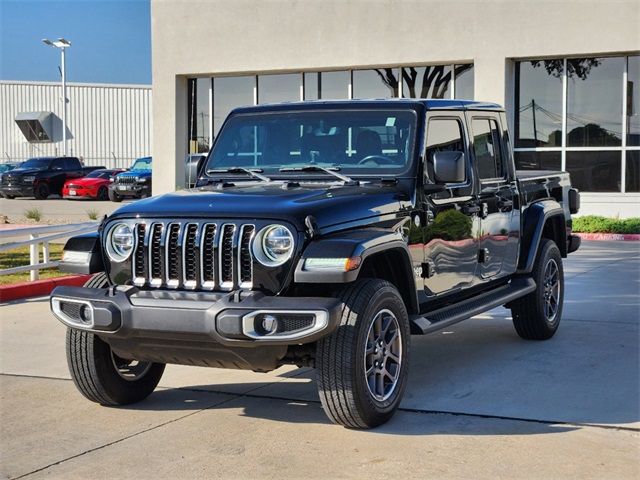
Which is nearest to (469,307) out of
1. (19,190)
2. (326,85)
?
(326,85)

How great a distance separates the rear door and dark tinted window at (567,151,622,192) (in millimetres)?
14207

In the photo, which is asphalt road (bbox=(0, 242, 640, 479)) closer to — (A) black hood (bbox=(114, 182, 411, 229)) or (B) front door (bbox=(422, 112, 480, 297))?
(B) front door (bbox=(422, 112, 480, 297))

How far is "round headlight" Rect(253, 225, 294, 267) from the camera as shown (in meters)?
5.57

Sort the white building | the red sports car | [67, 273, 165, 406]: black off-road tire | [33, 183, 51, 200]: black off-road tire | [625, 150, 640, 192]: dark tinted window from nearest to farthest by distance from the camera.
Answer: [67, 273, 165, 406]: black off-road tire → [625, 150, 640, 192]: dark tinted window → the red sports car → [33, 183, 51, 200]: black off-road tire → the white building

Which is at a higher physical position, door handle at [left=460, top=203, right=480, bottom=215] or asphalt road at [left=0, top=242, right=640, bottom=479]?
door handle at [left=460, top=203, right=480, bottom=215]

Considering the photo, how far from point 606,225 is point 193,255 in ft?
Result: 51.0

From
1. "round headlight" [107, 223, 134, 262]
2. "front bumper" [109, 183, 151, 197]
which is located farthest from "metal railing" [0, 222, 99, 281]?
"front bumper" [109, 183, 151, 197]

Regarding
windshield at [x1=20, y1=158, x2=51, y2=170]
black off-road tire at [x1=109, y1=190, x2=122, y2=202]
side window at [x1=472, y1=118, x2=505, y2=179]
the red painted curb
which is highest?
windshield at [x1=20, y1=158, x2=51, y2=170]

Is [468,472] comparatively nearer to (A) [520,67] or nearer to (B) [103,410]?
(B) [103,410]

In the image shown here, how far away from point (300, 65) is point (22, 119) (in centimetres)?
3716

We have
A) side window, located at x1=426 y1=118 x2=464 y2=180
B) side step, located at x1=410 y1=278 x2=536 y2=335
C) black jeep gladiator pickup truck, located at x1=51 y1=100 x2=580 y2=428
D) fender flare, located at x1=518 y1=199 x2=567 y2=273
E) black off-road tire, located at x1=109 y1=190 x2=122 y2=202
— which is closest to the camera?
black jeep gladiator pickup truck, located at x1=51 y1=100 x2=580 y2=428

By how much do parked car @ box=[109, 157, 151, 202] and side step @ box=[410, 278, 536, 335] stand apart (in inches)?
1033

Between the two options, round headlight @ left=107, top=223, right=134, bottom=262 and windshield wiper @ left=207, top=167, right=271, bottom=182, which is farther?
windshield wiper @ left=207, top=167, right=271, bottom=182

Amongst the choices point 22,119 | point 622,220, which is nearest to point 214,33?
point 622,220
